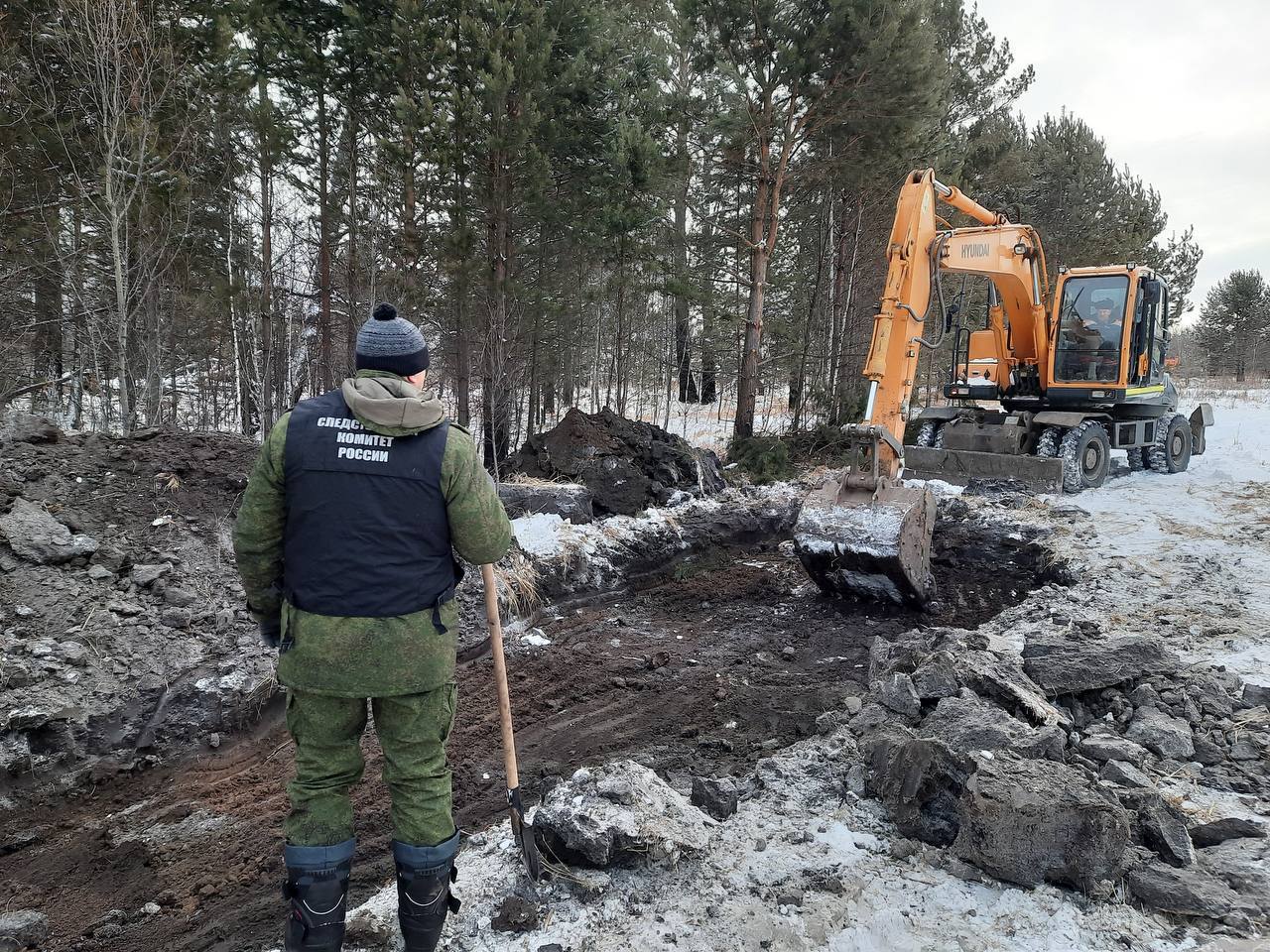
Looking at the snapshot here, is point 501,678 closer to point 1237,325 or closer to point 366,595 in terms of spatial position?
point 366,595

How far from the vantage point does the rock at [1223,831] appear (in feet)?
8.95

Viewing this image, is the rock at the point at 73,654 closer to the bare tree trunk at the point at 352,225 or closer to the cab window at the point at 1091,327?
the bare tree trunk at the point at 352,225

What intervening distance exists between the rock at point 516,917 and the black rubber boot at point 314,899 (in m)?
0.51

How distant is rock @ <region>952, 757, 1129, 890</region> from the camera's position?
2447 mm

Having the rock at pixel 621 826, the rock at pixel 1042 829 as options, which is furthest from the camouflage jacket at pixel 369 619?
the rock at pixel 1042 829

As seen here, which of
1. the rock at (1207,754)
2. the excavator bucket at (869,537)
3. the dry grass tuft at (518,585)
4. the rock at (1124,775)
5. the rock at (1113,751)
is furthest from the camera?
the dry grass tuft at (518,585)

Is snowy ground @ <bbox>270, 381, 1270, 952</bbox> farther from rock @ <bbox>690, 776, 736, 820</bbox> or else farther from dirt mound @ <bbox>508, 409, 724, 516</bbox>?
dirt mound @ <bbox>508, 409, 724, 516</bbox>

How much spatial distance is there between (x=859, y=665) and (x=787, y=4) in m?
9.89

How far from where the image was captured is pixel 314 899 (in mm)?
2258

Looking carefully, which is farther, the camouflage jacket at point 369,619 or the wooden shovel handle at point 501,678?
the wooden shovel handle at point 501,678

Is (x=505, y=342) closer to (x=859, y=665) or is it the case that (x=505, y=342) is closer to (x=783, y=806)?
(x=859, y=665)

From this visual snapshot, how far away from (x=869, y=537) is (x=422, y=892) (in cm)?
466

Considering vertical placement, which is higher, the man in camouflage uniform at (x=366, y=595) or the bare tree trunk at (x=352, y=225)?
the bare tree trunk at (x=352, y=225)

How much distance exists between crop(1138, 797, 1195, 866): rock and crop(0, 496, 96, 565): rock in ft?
20.0
